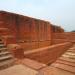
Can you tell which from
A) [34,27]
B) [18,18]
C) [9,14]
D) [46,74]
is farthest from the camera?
[34,27]

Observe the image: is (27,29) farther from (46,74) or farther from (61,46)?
(46,74)

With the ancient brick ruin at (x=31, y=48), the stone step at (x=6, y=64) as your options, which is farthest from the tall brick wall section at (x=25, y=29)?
the stone step at (x=6, y=64)

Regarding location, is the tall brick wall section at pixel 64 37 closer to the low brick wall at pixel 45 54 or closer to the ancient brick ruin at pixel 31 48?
the ancient brick ruin at pixel 31 48

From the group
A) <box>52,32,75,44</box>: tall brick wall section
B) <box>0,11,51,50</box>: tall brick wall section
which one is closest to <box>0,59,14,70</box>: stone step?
<box>0,11,51,50</box>: tall brick wall section

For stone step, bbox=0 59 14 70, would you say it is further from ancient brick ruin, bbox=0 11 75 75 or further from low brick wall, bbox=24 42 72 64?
low brick wall, bbox=24 42 72 64

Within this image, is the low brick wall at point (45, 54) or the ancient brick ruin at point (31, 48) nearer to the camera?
the ancient brick ruin at point (31, 48)

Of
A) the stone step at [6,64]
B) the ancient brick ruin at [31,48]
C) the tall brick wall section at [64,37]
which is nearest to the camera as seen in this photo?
the stone step at [6,64]

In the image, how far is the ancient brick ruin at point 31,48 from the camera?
2.33 m

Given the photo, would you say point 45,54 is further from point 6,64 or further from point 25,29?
point 6,64

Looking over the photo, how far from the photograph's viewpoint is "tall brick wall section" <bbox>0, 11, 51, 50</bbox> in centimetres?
409

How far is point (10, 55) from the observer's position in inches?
102

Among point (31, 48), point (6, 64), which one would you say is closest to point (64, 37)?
point (31, 48)

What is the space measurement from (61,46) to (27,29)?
239cm

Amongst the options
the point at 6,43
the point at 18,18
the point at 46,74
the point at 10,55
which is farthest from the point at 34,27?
the point at 46,74
